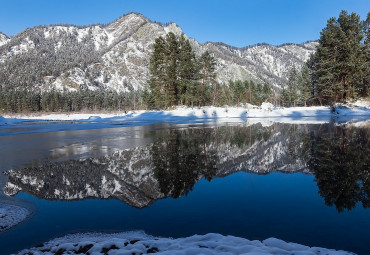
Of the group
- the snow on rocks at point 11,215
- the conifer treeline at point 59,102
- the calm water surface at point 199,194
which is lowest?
the snow on rocks at point 11,215

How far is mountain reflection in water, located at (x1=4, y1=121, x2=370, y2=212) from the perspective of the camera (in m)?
6.25

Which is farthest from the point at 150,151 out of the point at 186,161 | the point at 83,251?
the point at 83,251

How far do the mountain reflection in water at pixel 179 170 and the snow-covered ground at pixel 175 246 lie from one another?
5.87 feet

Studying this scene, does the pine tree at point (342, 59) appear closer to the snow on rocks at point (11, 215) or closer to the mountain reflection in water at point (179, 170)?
the mountain reflection in water at point (179, 170)

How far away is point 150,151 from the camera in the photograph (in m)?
11.6

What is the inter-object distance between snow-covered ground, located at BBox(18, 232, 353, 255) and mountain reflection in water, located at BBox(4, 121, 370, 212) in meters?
1.79

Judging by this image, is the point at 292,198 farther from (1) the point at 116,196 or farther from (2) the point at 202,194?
(1) the point at 116,196

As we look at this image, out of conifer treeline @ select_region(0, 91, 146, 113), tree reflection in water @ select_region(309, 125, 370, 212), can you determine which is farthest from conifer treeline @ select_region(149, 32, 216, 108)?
conifer treeline @ select_region(0, 91, 146, 113)

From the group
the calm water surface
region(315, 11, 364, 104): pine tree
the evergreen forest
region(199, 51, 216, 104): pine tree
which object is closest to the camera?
the calm water surface

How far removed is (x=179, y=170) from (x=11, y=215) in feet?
15.6

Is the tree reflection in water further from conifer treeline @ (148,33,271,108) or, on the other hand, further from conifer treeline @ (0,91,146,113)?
conifer treeline @ (0,91,146,113)

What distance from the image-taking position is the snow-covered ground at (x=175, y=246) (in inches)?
136

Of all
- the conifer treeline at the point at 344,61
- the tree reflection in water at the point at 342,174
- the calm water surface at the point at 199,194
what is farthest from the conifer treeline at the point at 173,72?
the tree reflection in water at the point at 342,174

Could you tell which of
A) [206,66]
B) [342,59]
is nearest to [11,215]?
[206,66]
